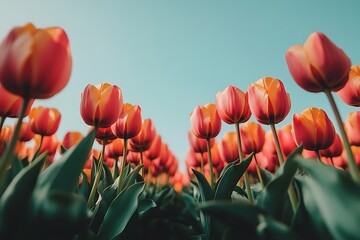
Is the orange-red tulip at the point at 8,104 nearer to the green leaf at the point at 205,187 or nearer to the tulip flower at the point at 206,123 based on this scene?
the green leaf at the point at 205,187

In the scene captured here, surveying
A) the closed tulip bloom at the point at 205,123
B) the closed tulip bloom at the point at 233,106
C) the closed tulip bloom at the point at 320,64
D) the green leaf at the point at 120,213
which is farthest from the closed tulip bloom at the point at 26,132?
the closed tulip bloom at the point at 320,64

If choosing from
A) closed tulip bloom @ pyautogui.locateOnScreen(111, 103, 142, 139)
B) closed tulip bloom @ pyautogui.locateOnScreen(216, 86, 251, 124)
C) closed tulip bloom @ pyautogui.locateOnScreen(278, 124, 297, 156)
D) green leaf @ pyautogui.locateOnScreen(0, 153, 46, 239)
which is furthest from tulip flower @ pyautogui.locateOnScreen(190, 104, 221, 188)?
green leaf @ pyautogui.locateOnScreen(0, 153, 46, 239)

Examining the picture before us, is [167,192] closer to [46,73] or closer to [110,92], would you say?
[110,92]

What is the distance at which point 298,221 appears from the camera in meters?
0.81

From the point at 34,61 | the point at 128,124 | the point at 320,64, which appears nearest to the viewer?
the point at 34,61

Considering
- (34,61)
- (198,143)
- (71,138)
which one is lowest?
(198,143)

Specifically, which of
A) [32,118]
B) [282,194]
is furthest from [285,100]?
[32,118]

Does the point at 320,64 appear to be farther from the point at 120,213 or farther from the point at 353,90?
the point at 120,213

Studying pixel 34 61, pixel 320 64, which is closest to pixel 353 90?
pixel 320 64

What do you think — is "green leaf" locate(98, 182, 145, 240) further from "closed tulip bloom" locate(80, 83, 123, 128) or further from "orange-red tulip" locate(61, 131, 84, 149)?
"orange-red tulip" locate(61, 131, 84, 149)

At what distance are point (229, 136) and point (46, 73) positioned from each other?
1.87 meters

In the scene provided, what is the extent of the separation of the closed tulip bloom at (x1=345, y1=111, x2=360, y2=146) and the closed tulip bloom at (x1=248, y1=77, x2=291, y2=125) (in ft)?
2.86

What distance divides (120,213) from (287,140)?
1.48 m

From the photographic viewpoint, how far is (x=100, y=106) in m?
1.42
